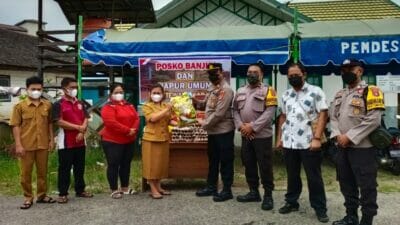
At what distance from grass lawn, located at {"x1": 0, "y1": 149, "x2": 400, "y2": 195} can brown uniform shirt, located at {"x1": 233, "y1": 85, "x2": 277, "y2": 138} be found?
1.86 m

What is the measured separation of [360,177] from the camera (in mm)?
4859

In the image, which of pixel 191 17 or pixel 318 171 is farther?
pixel 191 17

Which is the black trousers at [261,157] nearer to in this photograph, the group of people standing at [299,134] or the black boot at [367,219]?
the group of people standing at [299,134]

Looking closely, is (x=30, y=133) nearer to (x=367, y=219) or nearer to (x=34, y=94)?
(x=34, y=94)

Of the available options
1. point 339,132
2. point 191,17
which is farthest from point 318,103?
point 191,17

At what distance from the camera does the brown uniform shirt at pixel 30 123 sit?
6211mm

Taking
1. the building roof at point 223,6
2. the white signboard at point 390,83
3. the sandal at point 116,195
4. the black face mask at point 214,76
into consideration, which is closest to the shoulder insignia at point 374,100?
the black face mask at point 214,76

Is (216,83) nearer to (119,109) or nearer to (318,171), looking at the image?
(119,109)

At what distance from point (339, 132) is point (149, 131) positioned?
2771 mm

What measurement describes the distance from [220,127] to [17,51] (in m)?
23.5

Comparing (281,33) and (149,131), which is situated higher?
(281,33)

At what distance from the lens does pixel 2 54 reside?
25.0 m

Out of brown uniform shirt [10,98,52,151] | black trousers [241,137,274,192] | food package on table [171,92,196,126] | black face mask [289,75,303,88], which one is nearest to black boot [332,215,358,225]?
black trousers [241,137,274,192]

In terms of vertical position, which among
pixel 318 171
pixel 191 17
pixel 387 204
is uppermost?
pixel 191 17
